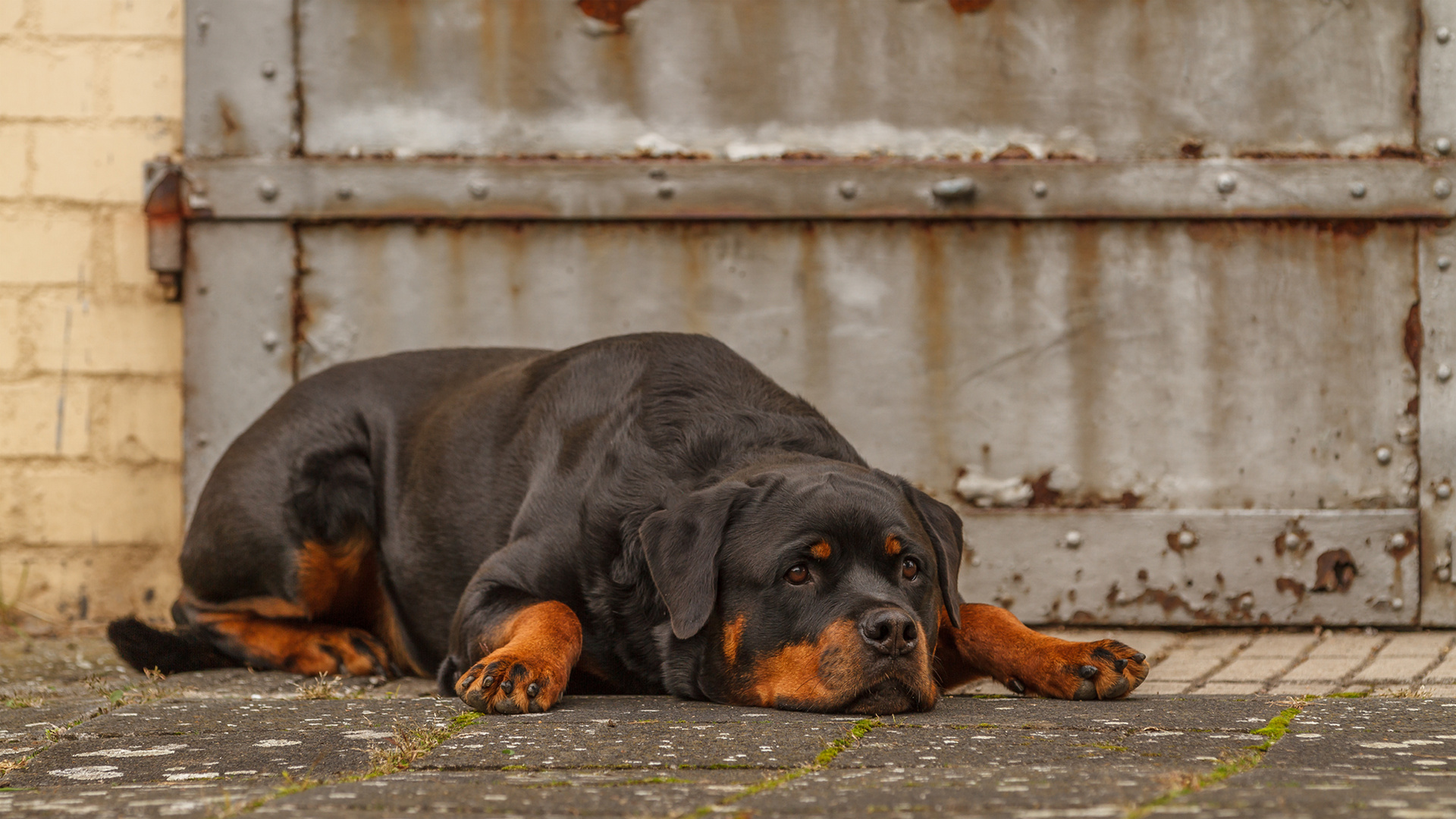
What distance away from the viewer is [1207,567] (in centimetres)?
477

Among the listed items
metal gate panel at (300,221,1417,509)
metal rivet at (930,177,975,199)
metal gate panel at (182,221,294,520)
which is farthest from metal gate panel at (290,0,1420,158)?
metal gate panel at (182,221,294,520)

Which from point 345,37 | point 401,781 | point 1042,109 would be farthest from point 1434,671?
point 345,37

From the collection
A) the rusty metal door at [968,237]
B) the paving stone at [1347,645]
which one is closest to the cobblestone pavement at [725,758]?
the paving stone at [1347,645]

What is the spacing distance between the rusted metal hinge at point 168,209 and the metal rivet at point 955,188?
2488 mm

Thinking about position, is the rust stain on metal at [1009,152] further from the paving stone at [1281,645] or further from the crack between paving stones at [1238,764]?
the crack between paving stones at [1238,764]

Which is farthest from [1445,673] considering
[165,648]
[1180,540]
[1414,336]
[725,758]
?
[165,648]

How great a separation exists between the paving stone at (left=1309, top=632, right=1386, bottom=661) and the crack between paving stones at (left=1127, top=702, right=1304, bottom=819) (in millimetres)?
1578

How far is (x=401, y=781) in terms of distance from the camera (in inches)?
86.0

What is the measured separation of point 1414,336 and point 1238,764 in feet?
9.98

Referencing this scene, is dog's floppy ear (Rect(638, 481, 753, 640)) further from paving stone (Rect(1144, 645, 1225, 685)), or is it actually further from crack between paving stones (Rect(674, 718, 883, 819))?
paving stone (Rect(1144, 645, 1225, 685))

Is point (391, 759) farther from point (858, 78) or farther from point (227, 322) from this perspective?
point (858, 78)

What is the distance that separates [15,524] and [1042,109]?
3914 mm

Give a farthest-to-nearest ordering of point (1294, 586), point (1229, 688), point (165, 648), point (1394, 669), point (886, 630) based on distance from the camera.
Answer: point (1294, 586) < point (165, 648) < point (1394, 669) < point (1229, 688) < point (886, 630)

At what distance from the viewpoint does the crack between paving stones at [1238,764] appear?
1.89 metres
